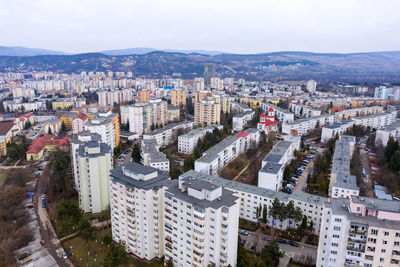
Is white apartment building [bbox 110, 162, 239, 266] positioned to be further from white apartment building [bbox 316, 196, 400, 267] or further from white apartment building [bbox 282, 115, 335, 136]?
white apartment building [bbox 282, 115, 335, 136]

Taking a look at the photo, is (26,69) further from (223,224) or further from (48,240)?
(223,224)

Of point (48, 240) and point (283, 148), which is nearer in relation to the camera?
point (48, 240)

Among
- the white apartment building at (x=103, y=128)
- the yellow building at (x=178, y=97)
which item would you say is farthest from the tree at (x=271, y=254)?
the yellow building at (x=178, y=97)

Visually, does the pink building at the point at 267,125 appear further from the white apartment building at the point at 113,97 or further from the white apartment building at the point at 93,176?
the white apartment building at the point at 113,97

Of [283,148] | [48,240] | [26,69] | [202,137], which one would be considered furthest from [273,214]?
[26,69]

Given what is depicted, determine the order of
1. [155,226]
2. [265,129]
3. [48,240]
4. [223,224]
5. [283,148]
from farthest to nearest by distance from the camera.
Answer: [265,129]
[283,148]
[48,240]
[155,226]
[223,224]

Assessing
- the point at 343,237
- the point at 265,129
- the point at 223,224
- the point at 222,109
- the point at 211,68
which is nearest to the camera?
the point at 343,237

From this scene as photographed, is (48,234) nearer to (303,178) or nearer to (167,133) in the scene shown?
(167,133)

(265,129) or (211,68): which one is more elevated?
(211,68)
